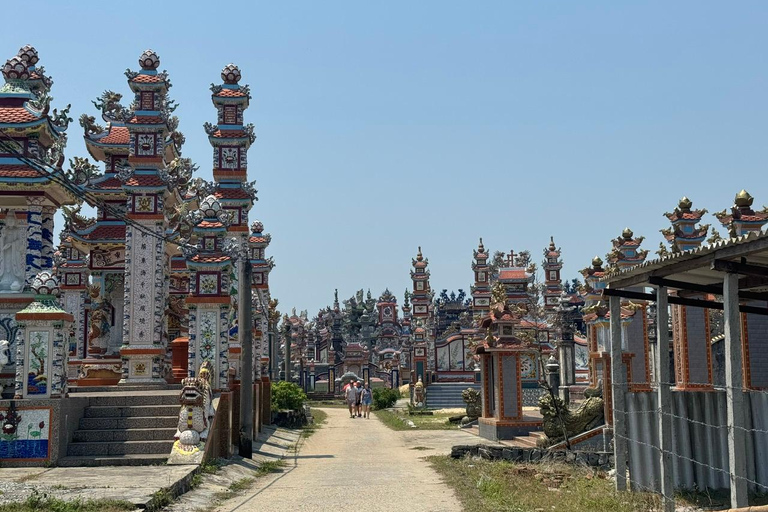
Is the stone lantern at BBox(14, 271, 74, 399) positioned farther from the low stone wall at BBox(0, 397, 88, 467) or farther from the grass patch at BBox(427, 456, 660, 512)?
the grass patch at BBox(427, 456, 660, 512)

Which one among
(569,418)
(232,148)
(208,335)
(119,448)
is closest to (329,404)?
(232,148)

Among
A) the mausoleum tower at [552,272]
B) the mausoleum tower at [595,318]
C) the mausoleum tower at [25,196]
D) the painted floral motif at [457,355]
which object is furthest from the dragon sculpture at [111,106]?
the mausoleum tower at [552,272]

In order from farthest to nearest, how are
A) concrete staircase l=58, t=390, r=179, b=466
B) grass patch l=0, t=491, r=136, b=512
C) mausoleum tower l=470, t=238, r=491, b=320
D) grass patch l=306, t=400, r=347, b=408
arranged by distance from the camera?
mausoleum tower l=470, t=238, r=491, b=320 < grass patch l=306, t=400, r=347, b=408 < concrete staircase l=58, t=390, r=179, b=466 < grass patch l=0, t=491, r=136, b=512

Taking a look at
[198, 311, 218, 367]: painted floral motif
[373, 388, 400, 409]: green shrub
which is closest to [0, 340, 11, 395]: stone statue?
[198, 311, 218, 367]: painted floral motif

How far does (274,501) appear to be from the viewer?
42.4 feet

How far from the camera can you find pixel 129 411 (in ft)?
56.4

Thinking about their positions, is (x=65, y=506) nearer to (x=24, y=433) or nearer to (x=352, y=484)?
(x=24, y=433)

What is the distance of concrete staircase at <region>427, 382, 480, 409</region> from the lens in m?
48.0

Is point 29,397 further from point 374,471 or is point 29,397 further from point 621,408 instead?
point 621,408

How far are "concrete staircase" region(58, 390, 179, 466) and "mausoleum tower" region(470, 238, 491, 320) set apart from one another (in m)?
45.4

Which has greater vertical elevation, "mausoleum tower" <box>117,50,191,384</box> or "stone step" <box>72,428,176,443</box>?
"mausoleum tower" <box>117,50,191,384</box>

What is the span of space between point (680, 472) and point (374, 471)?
674 centimetres

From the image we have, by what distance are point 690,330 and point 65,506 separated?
17.3 meters

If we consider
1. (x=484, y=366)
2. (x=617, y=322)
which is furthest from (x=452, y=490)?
(x=484, y=366)
